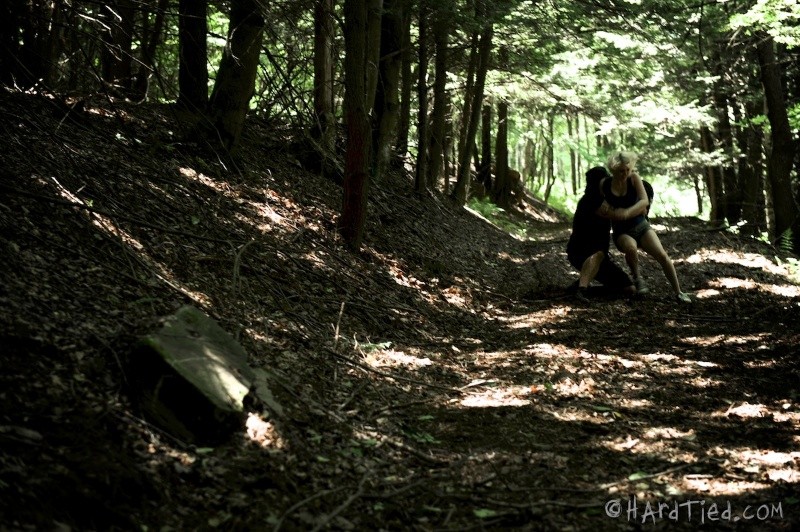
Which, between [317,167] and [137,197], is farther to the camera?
[317,167]

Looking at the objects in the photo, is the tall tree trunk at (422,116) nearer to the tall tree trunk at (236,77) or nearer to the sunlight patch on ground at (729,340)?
the tall tree trunk at (236,77)

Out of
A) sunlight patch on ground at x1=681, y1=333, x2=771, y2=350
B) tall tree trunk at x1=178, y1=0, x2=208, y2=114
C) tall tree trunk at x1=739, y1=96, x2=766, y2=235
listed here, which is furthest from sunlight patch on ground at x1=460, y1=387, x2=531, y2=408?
tall tree trunk at x1=739, y1=96, x2=766, y2=235

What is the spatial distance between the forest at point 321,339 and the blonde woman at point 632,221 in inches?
17.1

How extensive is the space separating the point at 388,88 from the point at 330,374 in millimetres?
8421

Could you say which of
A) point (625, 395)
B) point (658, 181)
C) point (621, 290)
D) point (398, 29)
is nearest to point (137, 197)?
point (625, 395)

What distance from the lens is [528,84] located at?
20.4m

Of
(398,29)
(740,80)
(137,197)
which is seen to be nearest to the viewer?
(137,197)

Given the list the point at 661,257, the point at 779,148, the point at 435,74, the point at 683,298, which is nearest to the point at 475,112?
the point at 435,74

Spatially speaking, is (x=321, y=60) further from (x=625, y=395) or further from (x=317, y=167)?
(x=625, y=395)

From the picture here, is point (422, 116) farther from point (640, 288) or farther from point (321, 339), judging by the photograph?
point (321, 339)

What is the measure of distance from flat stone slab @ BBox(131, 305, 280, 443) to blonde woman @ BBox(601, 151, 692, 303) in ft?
20.0

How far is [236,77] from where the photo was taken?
29.1 ft

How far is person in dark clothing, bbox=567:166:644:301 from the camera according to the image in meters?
8.78

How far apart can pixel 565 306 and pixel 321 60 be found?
576cm
